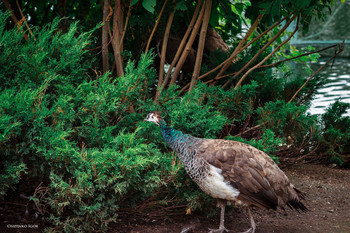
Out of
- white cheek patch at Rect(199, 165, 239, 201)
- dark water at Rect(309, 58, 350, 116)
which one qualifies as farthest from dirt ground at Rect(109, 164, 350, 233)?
dark water at Rect(309, 58, 350, 116)

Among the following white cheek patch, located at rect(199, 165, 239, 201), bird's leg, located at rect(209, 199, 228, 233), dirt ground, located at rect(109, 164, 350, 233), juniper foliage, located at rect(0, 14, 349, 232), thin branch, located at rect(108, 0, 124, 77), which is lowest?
dirt ground, located at rect(109, 164, 350, 233)

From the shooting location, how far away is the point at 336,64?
9688mm

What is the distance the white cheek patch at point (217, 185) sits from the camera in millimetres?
3740

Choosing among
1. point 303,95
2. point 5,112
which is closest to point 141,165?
point 5,112

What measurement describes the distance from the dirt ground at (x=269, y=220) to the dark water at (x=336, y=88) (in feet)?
8.24

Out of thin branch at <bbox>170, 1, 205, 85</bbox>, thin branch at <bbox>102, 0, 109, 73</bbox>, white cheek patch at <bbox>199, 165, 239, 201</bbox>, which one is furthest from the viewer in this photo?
thin branch at <bbox>170, 1, 205, 85</bbox>

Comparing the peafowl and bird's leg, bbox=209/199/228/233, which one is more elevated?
the peafowl

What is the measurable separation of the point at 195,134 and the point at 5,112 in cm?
182

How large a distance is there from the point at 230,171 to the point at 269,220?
1.07 metres

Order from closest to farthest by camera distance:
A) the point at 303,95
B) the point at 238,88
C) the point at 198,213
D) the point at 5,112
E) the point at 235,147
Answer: the point at 5,112 < the point at 235,147 < the point at 198,213 < the point at 238,88 < the point at 303,95

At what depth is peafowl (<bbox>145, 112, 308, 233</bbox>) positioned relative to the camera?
12.3 feet

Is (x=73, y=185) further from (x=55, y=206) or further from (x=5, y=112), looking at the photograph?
(x=5, y=112)

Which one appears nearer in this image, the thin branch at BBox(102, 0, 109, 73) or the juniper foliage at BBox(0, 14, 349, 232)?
the juniper foliage at BBox(0, 14, 349, 232)

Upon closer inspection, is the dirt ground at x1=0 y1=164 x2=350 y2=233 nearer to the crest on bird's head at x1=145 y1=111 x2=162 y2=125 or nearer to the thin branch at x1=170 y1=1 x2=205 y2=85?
the crest on bird's head at x1=145 y1=111 x2=162 y2=125
